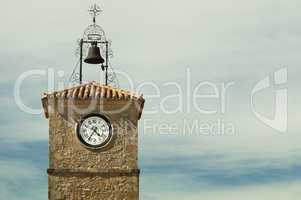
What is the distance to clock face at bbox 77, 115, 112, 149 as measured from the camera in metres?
23.6

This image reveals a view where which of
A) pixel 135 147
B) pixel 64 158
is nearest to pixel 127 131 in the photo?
pixel 135 147

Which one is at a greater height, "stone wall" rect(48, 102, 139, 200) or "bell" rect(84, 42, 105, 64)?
"bell" rect(84, 42, 105, 64)

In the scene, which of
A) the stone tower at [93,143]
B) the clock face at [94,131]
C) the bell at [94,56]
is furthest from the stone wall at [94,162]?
the bell at [94,56]

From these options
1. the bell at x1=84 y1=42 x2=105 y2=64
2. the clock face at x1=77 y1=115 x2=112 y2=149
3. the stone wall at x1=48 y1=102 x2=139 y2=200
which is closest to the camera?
the stone wall at x1=48 y1=102 x2=139 y2=200

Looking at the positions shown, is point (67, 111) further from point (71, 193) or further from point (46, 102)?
point (71, 193)

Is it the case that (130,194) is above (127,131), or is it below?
below

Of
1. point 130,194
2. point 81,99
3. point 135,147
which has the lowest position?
point 130,194

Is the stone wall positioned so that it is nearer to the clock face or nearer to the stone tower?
the stone tower

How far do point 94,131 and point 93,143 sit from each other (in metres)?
0.40

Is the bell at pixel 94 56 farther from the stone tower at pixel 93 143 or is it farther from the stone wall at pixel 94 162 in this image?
the stone wall at pixel 94 162

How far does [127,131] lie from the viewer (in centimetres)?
2397

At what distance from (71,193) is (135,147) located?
2489 millimetres

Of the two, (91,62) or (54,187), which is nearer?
(54,187)

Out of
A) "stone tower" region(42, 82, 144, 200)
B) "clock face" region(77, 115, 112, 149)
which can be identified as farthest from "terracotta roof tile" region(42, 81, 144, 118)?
"clock face" region(77, 115, 112, 149)
